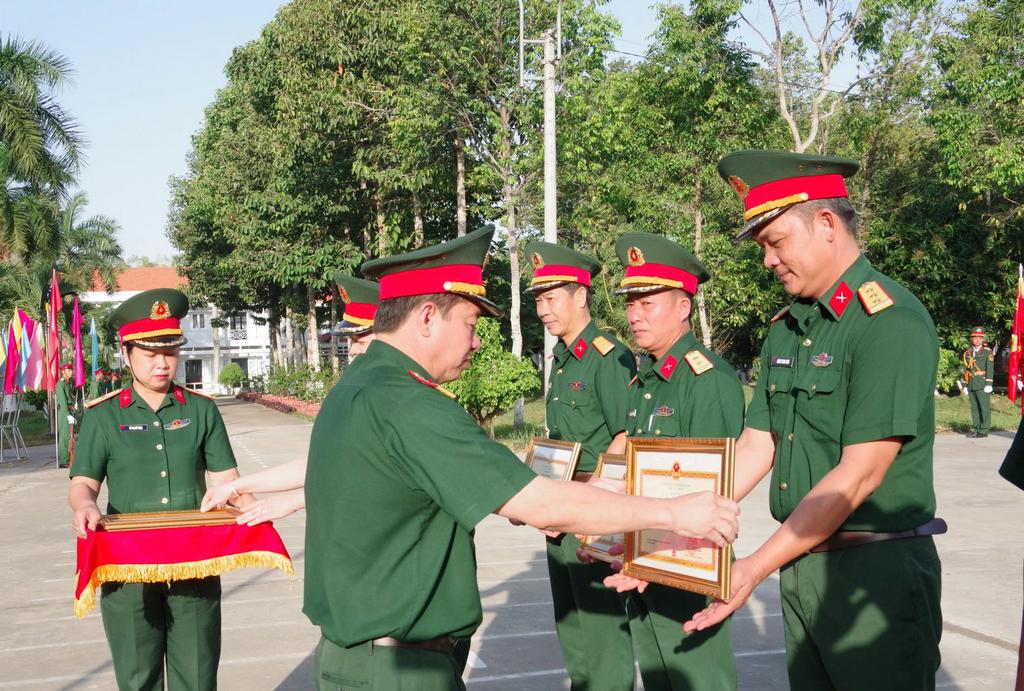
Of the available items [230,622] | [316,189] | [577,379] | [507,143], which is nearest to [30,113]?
[316,189]

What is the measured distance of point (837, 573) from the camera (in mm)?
2998

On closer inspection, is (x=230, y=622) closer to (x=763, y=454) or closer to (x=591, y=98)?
(x=763, y=454)

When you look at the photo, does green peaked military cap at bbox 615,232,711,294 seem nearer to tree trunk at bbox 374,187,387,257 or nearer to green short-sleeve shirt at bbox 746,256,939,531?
green short-sleeve shirt at bbox 746,256,939,531

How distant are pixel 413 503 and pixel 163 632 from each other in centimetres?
244

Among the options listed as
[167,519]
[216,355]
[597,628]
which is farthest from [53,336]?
[216,355]

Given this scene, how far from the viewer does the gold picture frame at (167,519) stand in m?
4.27

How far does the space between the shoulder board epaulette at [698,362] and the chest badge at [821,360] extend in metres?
1.18

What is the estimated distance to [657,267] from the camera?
15.3ft

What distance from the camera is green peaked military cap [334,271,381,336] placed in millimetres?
5172

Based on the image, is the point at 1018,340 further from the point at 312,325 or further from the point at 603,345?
the point at 312,325

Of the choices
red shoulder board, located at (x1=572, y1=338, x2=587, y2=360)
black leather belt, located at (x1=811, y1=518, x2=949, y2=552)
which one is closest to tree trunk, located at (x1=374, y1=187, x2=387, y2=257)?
red shoulder board, located at (x1=572, y1=338, x2=587, y2=360)

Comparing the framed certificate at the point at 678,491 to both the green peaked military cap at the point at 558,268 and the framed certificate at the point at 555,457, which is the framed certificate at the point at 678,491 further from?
the green peaked military cap at the point at 558,268

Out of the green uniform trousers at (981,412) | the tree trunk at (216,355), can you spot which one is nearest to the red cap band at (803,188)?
the green uniform trousers at (981,412)

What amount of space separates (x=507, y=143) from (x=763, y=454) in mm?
19682
